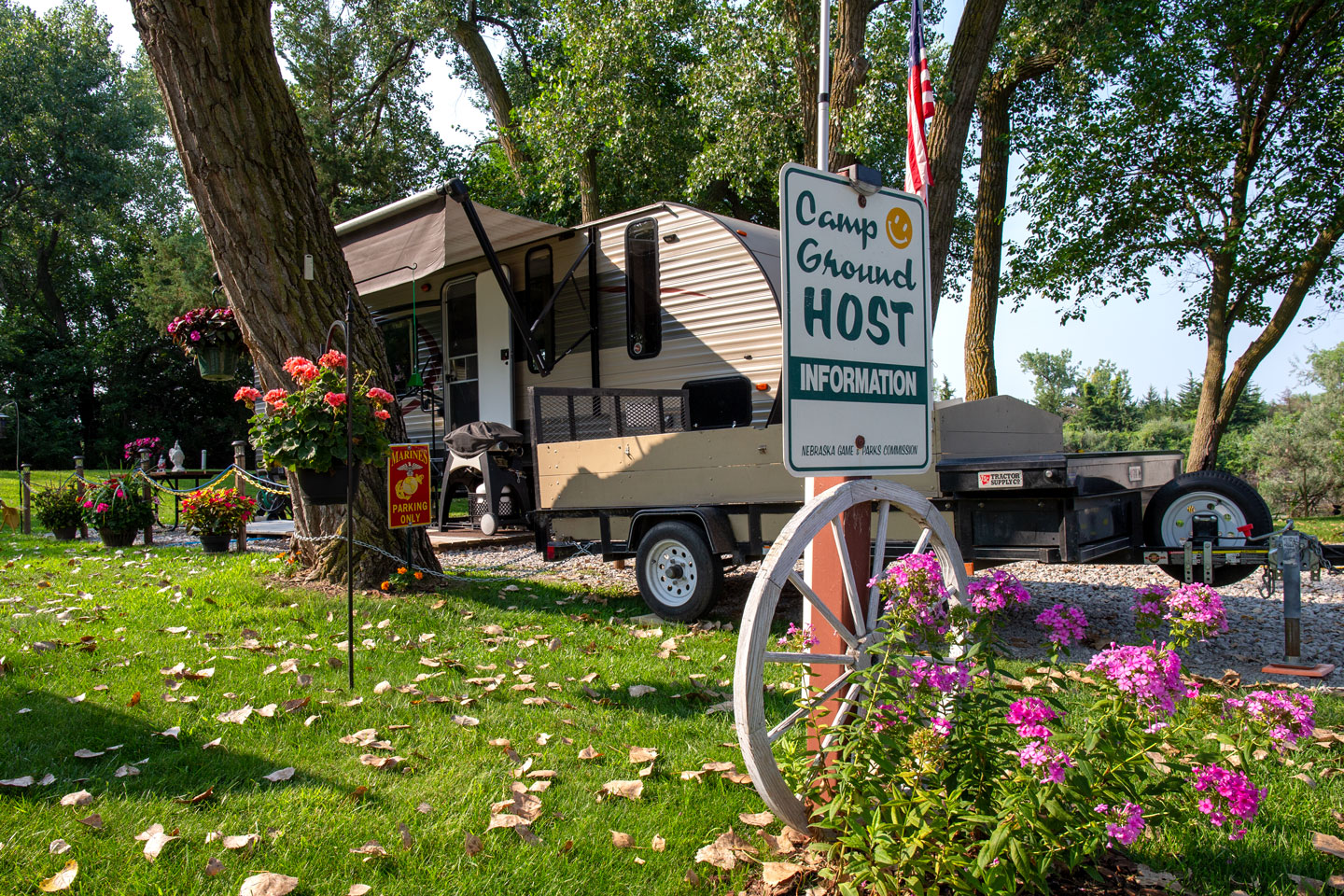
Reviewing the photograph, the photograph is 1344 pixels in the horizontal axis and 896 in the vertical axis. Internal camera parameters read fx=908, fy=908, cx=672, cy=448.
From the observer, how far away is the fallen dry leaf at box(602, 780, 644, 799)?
3.12m

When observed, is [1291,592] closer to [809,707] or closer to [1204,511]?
[1204,511]

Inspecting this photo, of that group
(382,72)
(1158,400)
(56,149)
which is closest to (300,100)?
(382,72)

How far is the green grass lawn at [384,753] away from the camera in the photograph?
2.62 meters

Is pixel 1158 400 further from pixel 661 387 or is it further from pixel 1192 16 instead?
pixel 661 387

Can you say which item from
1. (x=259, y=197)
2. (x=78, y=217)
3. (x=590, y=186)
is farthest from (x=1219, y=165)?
(x=78, y=217)

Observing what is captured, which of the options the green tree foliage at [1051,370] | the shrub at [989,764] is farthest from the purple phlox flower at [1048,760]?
the green tree foliage at [1051,370]

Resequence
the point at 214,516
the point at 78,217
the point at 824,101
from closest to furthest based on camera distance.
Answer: the point at 824,101
the point at 214,516
the point at 78,217

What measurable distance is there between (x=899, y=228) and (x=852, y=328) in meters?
0.42

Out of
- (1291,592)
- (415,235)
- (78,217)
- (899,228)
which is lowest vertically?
(1291,592)

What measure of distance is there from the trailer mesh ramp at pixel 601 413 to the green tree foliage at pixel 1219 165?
1013cm

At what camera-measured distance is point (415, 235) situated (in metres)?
8.88

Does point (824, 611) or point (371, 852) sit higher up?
point (824, 611)

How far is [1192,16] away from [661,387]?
11.8 metres

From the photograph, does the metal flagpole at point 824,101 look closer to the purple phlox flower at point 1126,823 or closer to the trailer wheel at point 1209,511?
the purple phlox flower at point 1126,823
